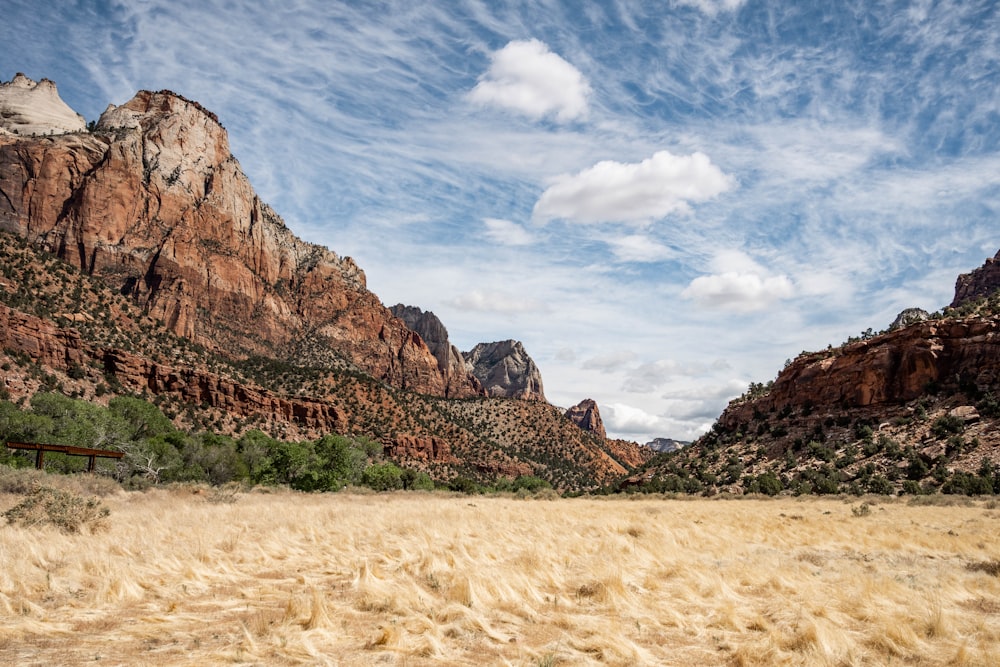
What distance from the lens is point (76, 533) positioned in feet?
43.3

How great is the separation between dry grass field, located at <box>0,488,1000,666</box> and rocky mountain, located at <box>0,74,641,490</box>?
52.8 metres

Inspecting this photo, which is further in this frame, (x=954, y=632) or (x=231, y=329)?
(x=231, y=329)

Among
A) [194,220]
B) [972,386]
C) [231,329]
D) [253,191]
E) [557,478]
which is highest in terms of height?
[253,191]

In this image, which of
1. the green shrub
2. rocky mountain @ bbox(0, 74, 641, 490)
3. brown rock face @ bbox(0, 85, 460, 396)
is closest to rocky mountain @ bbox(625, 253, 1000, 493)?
the green shrub

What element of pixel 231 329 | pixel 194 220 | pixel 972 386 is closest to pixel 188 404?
pixel 231 329

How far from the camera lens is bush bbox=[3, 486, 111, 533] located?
13383 mm

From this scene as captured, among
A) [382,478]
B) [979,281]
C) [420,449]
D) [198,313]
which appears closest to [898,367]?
[382,478]

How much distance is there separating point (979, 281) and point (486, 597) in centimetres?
12846

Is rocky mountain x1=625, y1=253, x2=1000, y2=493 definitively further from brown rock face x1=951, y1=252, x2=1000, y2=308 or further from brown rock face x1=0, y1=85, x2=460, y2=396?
brown rock face x1=0, y1=85, x2=460, y2=396

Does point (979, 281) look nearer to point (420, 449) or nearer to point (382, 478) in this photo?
point (420, 449)

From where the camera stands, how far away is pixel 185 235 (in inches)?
4670

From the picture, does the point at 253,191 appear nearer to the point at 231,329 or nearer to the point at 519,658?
the point at 231,329

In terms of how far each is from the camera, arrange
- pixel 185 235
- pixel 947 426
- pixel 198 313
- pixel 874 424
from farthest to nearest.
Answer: pixel 185 235 → pixel 198 313 → pixel 874 424 → pixel 947 426

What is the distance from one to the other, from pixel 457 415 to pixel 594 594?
11215 centimetres
